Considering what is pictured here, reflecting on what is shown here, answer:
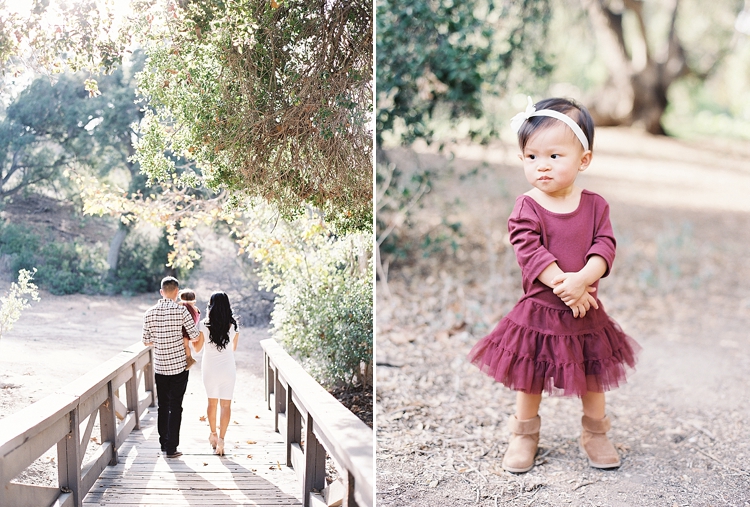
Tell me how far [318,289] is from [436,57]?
2162 mm

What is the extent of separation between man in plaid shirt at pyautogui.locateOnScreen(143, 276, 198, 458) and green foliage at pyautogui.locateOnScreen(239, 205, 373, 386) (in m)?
0.33

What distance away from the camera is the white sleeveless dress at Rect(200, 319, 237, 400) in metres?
2.47

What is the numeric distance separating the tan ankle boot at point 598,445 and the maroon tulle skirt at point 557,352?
0.60 feet

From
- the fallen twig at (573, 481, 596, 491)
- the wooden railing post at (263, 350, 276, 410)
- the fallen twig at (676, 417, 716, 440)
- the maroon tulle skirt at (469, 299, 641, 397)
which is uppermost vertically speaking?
the maroon tulle skirt at (469, 299, 641, 397)

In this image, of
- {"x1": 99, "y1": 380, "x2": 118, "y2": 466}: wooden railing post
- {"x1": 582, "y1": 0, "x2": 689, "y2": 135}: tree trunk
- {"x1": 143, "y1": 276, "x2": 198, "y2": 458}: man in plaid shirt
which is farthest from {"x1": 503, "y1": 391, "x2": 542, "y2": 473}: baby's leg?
{"x1": 582, "y1": 0, "x2": 689, "y2": 135}: tree trunk

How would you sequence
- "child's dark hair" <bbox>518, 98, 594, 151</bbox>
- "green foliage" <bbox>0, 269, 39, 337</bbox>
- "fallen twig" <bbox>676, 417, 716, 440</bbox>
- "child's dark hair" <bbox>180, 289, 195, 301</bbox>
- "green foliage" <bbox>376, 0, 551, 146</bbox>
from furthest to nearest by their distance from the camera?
"green foliage" <bbox>376, 0, 551, 146</bbox>, "fallen twig" <bbox>676, 417, 716, 440</bbox>, "child's dark hair" <bbox>180, 289, 195, 301</bbox>, "child's dark hair" <bbox>518, 98, 594, 151</bbox>, "green foliage" <bbox>0, 269, 39, 337</bbox>

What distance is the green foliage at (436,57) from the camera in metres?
4.05

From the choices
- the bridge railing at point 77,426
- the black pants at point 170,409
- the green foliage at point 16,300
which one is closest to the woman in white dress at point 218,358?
the black pants at point 170,409

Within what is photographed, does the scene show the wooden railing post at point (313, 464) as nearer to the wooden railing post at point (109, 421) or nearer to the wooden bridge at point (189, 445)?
the wooden bridge at point (189, 445)

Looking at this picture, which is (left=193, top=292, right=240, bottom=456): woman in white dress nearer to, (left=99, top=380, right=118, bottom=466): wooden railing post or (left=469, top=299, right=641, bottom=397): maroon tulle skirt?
(left=99, top=380, right=118, bottom=466): wooden railing post

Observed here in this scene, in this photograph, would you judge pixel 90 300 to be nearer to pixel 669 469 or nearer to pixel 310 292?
pixel 310 292

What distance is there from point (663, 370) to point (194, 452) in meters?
2.80

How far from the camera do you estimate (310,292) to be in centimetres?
268

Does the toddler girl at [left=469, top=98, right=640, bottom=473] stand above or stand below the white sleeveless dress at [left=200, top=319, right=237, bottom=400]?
above
